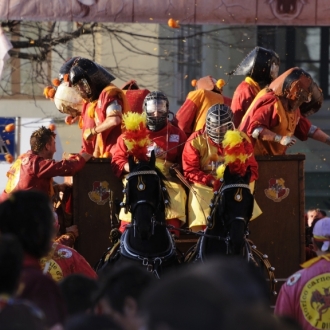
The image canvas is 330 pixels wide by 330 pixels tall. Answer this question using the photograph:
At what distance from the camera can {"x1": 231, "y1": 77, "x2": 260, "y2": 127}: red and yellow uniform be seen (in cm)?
1059

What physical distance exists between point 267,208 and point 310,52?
34.1ft

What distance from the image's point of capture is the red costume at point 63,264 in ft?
20.5

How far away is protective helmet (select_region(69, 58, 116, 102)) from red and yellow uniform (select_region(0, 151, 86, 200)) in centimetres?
102

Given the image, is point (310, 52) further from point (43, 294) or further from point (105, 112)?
point (43, 294)

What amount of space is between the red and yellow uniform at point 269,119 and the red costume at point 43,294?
564cm

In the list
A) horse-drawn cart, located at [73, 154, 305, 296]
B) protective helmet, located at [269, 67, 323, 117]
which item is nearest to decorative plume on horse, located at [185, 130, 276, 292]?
horse-drawn cart, located at [73, 154, 305, 296]

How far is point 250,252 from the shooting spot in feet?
26.1

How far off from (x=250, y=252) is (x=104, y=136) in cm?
259

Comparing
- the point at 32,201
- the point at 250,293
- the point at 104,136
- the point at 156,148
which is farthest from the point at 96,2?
the point at 250,293

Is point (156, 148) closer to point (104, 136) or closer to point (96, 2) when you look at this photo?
point (104, 136)

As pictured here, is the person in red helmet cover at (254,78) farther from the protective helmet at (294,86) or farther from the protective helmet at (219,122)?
the protective helmet at (219,122)

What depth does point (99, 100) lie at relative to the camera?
9.96 m

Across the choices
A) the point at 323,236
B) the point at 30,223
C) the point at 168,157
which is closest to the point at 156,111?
the point at 168,157

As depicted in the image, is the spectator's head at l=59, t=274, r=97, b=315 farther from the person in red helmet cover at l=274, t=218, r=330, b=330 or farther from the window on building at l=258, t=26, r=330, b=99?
the window on building at l=258, t=26, r=330, b=99
